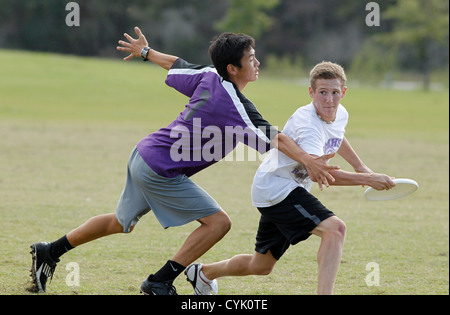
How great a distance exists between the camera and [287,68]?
45531mm

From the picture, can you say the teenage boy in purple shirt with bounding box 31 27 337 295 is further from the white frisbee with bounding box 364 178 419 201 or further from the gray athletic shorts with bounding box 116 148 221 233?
the white frisbee with bounding box 364 178 419 201

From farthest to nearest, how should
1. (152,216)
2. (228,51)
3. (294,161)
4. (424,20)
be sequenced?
(424,20)
(152,216)
(228,51)
(294,161)

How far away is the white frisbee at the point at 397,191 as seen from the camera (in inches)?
186

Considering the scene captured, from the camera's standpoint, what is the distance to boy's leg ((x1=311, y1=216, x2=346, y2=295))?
13.9 ft

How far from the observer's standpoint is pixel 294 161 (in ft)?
14.9

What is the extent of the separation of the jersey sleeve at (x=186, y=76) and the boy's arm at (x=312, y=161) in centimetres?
85

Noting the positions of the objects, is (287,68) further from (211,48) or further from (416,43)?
(211,48)

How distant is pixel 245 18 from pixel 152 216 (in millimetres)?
41850

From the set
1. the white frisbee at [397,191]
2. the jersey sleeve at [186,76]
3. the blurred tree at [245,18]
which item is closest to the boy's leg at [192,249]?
the jersey sleeve at [186,76]

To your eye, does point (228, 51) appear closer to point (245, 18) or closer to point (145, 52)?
point (145, 52)

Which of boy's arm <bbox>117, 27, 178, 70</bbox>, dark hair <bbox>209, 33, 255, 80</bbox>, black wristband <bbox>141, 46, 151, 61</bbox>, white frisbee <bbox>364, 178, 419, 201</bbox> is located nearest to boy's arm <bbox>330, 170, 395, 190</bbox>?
white frisbee <bbox>364, 178, 419, 201</bbox>

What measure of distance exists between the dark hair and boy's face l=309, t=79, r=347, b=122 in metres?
0.56

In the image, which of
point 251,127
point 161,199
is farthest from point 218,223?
point 251,127
